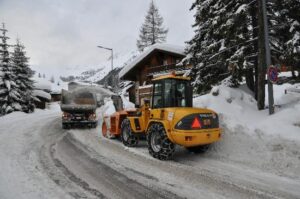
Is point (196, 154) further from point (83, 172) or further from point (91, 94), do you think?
point (91, 94)

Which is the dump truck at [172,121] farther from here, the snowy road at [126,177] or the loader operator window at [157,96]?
the snowy road at [126,177]

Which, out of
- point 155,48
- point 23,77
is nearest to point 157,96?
point 155,48

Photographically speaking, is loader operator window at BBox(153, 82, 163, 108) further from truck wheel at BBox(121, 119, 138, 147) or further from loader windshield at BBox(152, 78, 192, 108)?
truck wheel at BBox(121, 119, 138, 147)

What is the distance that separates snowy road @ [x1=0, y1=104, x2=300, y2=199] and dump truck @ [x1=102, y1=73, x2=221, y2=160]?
1.76ft

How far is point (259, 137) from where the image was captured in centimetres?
809

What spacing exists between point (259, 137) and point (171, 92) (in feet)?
10.1

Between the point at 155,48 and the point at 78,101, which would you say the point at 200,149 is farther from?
the point at 155,48

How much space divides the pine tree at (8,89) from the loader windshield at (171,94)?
1031 inches

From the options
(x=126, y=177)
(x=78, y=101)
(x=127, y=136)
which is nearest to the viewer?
(x=126, y=177)

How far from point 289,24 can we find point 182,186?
7.74 metres

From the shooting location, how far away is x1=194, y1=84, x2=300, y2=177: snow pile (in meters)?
6.97

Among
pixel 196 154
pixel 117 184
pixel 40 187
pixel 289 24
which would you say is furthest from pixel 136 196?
pixel 289 24

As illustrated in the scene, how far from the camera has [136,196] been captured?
5.23m

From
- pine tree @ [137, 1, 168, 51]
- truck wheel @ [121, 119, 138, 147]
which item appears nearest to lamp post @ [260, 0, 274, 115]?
truck wheel @ [121, 119, 138, 147]
